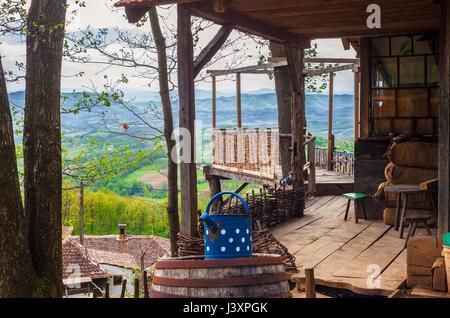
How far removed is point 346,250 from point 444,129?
207 cm

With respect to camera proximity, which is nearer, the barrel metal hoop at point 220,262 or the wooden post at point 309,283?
the wooden post at point 309,283

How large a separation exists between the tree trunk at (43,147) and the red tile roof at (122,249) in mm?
22439

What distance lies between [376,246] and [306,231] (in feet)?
4.99

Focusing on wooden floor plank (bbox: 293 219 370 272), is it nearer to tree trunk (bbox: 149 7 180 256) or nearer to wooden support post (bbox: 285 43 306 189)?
wooden support post (bbox: 285 43 306 189)

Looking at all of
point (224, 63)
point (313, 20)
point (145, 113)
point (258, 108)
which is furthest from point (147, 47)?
point (258, 108)

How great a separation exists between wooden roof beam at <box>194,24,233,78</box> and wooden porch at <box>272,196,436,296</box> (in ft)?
8.94

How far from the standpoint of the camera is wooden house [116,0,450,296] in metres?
6.78

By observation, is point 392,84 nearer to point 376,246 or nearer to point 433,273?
point 376,246

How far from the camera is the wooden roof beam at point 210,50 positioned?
6.99 metres

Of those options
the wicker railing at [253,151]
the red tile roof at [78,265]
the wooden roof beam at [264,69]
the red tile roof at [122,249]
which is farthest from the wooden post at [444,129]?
the red tile roof at [122,249]

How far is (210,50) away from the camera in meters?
7.09

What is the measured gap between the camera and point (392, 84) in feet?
31.6

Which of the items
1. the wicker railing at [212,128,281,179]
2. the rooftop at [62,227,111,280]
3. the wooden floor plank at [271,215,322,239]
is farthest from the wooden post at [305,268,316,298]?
the rooftop at [62,227,111,280]

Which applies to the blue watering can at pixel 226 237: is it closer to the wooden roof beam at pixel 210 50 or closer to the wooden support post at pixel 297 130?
the wooden roof beam at pixel 210 50
